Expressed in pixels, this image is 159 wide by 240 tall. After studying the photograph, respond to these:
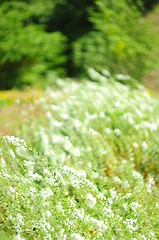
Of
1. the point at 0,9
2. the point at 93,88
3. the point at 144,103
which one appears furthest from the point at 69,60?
the point at 144,103

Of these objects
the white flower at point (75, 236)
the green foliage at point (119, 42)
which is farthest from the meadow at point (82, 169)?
the green foliage at point (119, 42)

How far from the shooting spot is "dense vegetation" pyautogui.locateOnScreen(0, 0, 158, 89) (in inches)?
327

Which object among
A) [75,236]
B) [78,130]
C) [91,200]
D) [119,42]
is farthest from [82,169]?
[119,42]

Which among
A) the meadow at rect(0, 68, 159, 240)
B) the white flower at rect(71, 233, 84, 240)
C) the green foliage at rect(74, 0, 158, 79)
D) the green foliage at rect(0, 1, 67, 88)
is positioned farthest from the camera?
the green foliage at rect(74, 0, 158, 79)

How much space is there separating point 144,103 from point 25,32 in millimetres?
4331

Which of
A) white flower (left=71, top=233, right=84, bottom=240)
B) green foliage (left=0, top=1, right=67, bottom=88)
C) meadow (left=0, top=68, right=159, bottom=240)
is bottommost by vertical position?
green foliage (left=0, top=1, right=67, bottom=88)

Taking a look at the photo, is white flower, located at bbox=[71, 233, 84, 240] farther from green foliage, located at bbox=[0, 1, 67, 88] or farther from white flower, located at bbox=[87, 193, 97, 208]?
green foliage, located at bbox=[0, 1, 67, 88]

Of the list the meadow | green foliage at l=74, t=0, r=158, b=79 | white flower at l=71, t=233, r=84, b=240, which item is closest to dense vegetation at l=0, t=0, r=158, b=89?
green foliage at l=74, t=0, r=158, b=79

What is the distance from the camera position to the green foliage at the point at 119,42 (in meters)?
8.92

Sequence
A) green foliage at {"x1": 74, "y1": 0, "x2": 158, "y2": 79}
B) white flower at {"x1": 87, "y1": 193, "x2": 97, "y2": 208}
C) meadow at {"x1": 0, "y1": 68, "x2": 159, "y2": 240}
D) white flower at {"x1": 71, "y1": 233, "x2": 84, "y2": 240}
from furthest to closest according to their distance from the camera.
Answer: green foliage at {"x1": 74, "y1": 0, "x2": 158, "y2": 79} → white flower at {"x1": 87, "y1": 193, "x2": 97, "y2": 208} → meadow at {"x1": 0, "y1": 68, "x2": 159, "y2": 240} → white flower at {"x1": 71, "y1": 233, "x2": 84, "y2": 240}

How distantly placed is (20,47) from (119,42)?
227cm

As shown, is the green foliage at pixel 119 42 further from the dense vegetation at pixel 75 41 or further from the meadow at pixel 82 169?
the meadow at pixel 82 169

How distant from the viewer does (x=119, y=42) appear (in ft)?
29.3

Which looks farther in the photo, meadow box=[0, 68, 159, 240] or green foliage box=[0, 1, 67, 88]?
green foliage box=[0, 1, 67, 88]
